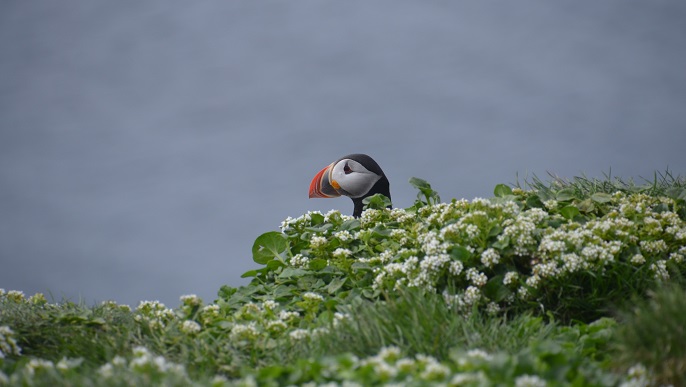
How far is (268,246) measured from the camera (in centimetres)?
677

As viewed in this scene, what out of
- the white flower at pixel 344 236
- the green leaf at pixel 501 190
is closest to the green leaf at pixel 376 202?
the white flower at pixel 344 236

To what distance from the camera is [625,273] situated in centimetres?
519

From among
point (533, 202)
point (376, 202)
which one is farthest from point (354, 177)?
point (533, 202)

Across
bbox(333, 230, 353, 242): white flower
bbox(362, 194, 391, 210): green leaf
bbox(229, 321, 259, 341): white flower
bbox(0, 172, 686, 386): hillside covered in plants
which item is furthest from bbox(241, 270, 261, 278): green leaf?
bbox(229, 321, 259, 341): white flower

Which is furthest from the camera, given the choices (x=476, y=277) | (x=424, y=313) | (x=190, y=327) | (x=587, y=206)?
(x=587, y=206)

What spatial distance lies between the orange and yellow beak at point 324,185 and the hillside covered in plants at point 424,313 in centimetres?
178

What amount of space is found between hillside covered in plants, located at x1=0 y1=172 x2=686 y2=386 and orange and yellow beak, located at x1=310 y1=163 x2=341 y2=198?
178 cm

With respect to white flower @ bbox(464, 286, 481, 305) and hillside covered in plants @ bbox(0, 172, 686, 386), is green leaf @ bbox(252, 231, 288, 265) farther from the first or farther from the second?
white flower @ bbox(464, 286, 481, 305)

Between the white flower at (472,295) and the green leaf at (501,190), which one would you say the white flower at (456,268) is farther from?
the green leaf at (501,190)

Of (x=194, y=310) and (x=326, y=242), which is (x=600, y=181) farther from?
(x=194, y=310)

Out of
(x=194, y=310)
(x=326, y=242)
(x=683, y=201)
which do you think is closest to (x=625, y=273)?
(x=683, y=201)

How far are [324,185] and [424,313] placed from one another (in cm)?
476

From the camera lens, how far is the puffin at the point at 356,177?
8.62 meters

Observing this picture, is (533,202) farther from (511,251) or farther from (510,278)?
(510,278)
